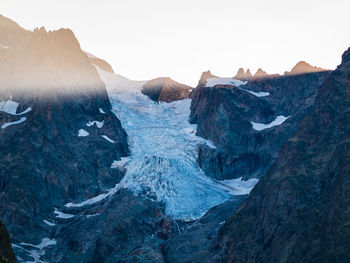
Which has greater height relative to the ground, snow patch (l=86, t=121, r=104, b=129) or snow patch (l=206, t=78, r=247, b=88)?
snow patch (l=206, t=78, r=247, b=88)

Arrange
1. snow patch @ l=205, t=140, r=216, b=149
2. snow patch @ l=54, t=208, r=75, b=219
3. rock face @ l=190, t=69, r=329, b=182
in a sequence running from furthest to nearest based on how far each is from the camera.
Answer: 1. snow patch @ l=205, t=140, r=216, b=149
2. rock face @ l=190, t=69, r=329, b=182
3. snow patch @ l=54, t=208, r=75, b=219

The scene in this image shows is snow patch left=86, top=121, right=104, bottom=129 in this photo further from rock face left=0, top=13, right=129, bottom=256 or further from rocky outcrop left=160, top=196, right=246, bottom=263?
rocky outcrop left=160, top=196, right=246, bottom=263

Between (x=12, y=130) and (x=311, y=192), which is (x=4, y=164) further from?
(x=311, y=192)

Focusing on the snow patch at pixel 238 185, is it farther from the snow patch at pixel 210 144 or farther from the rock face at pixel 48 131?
the rock face at pixel 48 131

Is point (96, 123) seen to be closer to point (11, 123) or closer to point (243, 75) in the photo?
point (11, 123)

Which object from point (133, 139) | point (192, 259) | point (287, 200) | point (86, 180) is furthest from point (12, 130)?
point (287, 200)

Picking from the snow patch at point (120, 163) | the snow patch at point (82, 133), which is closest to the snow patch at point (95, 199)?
the snow patch at point (120, 163)

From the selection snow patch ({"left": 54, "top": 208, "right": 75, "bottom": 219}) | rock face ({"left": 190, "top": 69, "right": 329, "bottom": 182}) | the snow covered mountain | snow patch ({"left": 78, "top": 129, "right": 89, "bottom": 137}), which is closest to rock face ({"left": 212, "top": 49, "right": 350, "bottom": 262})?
the snow covered mountain
